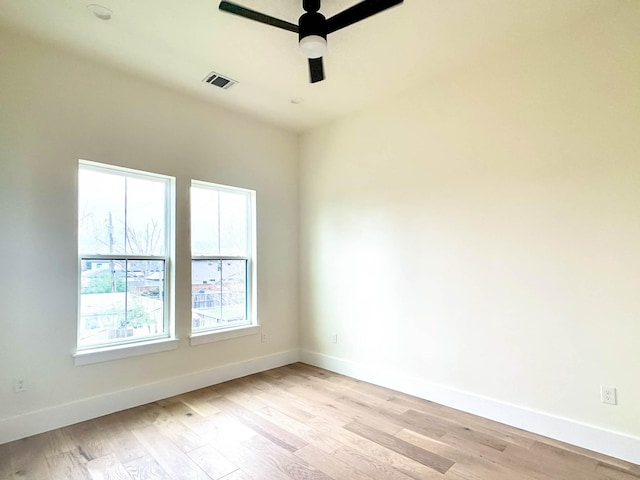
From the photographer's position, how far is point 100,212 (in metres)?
3.10

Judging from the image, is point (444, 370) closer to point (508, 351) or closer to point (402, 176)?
point (508, 351)

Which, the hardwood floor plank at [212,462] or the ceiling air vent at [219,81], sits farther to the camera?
the ceiling air vent at [219,81]

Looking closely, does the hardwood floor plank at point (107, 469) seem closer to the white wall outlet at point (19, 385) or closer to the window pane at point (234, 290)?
the white wall outlet at point (19, 385)

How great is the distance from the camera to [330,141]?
4324 mm

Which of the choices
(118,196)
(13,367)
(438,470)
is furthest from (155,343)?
(438,470)

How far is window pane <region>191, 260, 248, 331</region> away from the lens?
3.70m

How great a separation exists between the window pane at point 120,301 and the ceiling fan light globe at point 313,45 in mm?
2420

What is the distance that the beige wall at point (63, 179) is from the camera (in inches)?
103

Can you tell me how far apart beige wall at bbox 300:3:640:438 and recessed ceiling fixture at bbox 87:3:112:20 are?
2490mm

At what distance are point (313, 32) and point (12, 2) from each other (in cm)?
206

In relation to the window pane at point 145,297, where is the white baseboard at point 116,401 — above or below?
below

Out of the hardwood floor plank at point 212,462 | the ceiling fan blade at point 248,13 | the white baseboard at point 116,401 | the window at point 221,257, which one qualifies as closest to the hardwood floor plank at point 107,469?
the hardwood floor plank at point 212,462

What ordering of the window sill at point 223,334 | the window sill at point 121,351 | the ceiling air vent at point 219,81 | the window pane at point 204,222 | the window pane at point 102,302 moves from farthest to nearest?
the window pane at point 204,222, the window sill at point 223,334, the ceiling air vent at point 219,81, the window pane at point 102,302, the window sill at point 121,351

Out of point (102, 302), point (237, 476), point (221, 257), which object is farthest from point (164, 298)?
point (237, 476)
